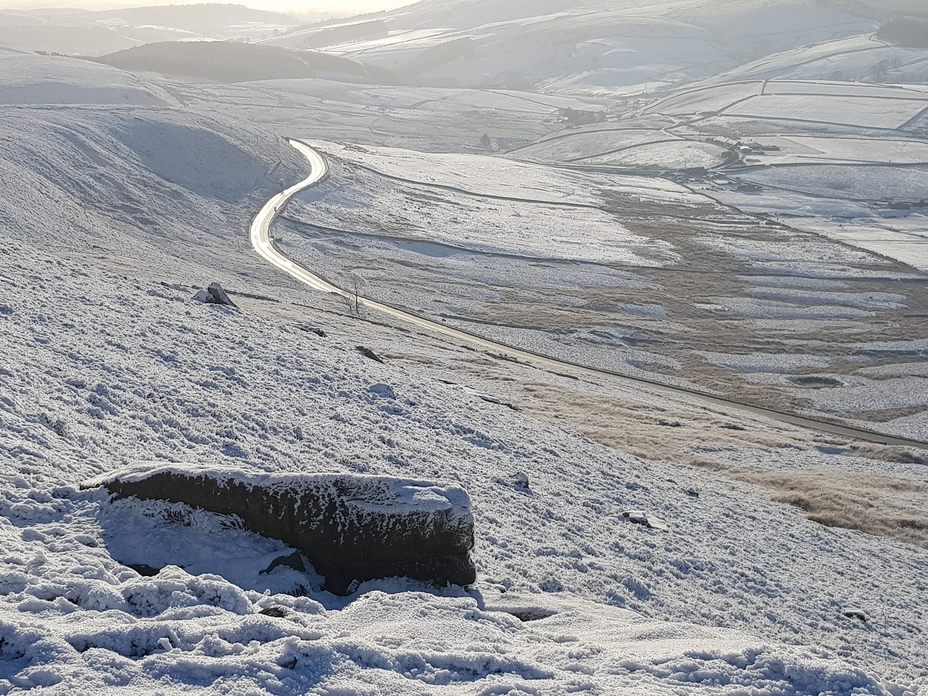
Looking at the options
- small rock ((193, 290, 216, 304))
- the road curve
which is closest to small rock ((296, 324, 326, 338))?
small rock ((193, 290, 216, 304))

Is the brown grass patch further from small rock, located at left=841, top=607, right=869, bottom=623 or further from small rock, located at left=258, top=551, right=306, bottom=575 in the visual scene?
small rock, located at left=258, top=551, right=306, bottom=575

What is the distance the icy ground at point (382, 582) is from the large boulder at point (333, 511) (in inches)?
12.9

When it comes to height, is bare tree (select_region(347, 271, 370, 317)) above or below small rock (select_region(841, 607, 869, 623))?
above

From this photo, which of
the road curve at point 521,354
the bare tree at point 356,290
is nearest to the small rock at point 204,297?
the bare tree at point 356,290

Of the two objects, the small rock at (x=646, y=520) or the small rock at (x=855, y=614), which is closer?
the small rock at (x=855, y=614)

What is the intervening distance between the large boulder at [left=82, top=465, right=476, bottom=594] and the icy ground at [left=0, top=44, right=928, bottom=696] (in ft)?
1.08

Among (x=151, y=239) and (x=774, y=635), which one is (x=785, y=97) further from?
(x=774, y=635)

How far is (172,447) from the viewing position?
16484 millimetres

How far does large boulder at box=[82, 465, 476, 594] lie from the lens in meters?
12.0

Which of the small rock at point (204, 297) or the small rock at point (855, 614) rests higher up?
the small rock at point (204, 297)

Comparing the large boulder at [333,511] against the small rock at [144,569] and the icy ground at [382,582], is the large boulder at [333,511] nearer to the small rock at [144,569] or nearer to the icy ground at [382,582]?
the icy ground at [382,582]

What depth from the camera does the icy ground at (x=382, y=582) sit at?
918 cm

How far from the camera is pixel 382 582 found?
11.9 metres

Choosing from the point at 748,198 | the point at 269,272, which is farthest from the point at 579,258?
the point at 748,198
